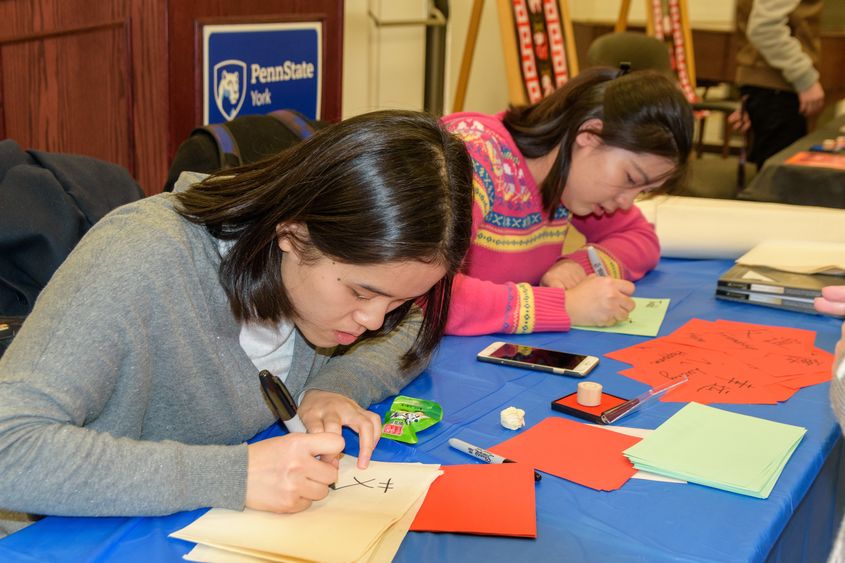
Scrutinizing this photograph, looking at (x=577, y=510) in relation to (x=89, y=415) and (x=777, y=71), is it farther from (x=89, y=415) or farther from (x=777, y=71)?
(x=777, y=71)

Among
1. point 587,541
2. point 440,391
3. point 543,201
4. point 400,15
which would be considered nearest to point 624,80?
point 543,201

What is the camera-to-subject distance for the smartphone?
1480mm

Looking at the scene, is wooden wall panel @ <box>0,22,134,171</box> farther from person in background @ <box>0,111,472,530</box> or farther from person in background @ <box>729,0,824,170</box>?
person in background @ <box>729,0,824,170</box>

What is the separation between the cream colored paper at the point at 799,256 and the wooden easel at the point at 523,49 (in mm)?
2156

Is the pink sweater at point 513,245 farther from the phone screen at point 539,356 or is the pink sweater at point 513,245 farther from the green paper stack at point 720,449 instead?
the green paper stack at point 720,449

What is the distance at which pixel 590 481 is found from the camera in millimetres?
1114

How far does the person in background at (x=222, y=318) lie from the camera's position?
0.94m

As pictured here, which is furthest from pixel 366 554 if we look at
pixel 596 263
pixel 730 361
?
pixel 596 263

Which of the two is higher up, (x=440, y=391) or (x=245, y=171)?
(x=245, y=171)

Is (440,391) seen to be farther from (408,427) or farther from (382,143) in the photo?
(382,143)

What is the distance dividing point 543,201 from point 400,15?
286cm

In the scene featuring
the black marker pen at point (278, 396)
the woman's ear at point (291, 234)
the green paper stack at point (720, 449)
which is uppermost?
the woman's ear at point (291, 234)

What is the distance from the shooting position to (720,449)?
1203mm

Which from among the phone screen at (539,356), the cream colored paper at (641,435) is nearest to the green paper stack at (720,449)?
the cream colored paper at (641,435)
